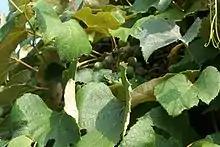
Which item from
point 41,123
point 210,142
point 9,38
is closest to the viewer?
point 210,142

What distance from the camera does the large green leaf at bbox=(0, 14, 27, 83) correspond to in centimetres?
91

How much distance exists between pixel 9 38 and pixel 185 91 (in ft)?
1.15

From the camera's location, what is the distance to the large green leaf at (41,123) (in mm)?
755

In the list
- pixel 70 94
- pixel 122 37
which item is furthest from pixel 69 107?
pixel 122 37

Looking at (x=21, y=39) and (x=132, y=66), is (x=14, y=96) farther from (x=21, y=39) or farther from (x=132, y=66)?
(x=132, y=66)

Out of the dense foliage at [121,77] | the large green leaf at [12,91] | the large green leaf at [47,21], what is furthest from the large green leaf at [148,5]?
the large green leaf at [12,91]

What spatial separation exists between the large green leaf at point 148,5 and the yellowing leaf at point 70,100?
5.7 inches

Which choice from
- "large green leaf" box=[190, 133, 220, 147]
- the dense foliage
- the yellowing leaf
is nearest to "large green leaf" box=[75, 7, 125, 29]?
the dense foliage

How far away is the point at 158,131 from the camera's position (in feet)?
2.42

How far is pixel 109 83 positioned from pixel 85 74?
0.17 feet

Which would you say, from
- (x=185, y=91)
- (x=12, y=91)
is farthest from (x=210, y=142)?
(x=12, y=91)

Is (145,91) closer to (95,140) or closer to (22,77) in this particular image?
(95,140)

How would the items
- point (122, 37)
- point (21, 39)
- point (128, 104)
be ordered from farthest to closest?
1. point (21, 39)
2. point (122, 37)
3. point (128, 104)

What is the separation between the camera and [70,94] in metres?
0.78
